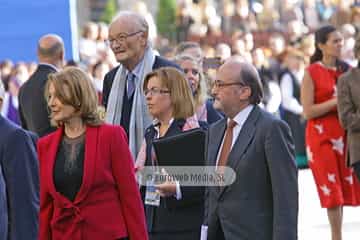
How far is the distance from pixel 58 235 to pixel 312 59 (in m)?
5.19

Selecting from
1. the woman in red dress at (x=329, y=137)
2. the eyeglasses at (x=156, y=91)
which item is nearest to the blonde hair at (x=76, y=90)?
the eyeglasses at (x=156, y=91)

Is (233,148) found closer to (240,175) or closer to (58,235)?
(240,175)

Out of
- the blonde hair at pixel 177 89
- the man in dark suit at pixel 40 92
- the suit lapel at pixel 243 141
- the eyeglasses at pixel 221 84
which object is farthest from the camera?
the man in dark suit at pixel 40 92

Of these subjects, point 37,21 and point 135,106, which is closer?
point 135,106

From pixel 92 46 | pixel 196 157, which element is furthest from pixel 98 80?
pixel 196 157

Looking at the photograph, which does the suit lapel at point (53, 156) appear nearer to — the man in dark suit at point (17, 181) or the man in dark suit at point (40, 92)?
the man in dark suit at point (17, 181)

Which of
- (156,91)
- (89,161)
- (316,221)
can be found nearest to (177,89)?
(156,91)

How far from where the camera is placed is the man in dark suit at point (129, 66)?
9.38m

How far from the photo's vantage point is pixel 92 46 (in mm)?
22234

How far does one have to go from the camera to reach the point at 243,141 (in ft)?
24.3

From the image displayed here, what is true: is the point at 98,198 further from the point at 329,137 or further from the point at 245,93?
the point at 329,137

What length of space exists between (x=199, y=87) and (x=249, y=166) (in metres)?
3.04

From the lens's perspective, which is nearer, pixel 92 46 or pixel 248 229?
pixel 248 229

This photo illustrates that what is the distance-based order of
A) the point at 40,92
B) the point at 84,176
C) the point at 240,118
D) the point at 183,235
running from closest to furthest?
the point at 84,176, the point at 240,118, the point at 183,235, the point at 40,92
